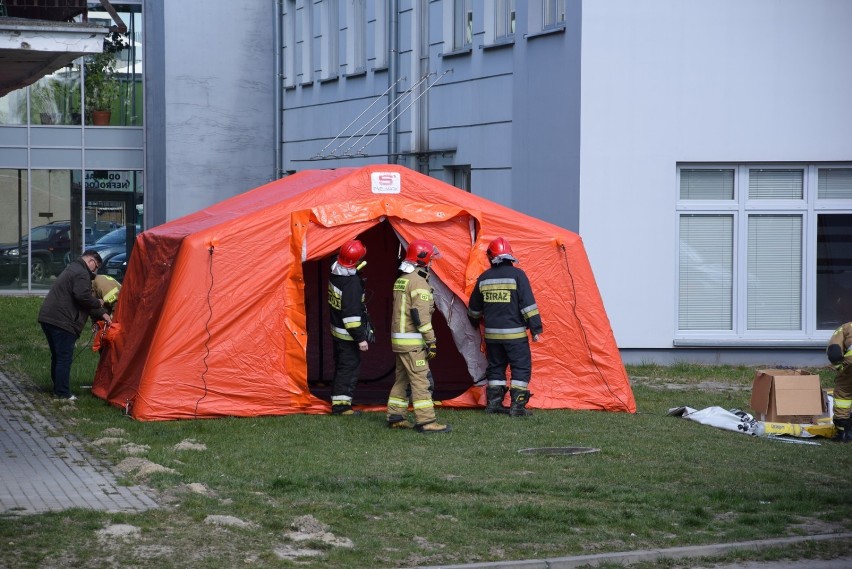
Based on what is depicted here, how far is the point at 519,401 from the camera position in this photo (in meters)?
12.8

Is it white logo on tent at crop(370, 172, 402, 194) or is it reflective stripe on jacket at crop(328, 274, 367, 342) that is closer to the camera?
reflective stripe on jacket at crop(328, 274, 367, 342)

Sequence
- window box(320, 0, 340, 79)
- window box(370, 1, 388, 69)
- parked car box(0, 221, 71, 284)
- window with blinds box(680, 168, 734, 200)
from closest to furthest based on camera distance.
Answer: window with blinds box(680, 168, 734, 200)
window box(370, 1, 388, 69)
window box(320, 0, 340, 79)
parked car box(0, 221, 71, 284)

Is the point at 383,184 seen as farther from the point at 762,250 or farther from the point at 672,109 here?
the point at 762,250

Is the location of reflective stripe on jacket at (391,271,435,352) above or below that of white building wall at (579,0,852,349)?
below

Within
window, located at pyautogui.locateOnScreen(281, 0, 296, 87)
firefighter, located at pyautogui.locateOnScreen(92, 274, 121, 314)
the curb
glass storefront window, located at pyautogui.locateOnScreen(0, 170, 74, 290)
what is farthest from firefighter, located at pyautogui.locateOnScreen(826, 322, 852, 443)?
glass storefront window, located at pyautogui.locateOnScreen(0, 170, 74, 290)

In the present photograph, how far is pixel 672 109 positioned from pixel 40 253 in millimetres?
18516

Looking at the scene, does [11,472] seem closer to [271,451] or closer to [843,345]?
[271,451]

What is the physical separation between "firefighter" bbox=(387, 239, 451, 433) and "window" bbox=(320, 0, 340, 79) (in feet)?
51.0

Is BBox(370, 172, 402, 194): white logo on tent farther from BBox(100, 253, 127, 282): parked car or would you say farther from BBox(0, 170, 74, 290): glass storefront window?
BBox(100, 253, 127, 282): parked car

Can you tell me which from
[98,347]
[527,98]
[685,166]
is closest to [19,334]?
[98,347]

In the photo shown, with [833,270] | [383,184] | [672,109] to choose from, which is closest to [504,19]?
[672,109]

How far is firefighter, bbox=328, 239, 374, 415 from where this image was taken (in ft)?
42.0

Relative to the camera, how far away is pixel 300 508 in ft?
28.2

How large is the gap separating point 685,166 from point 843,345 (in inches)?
251
